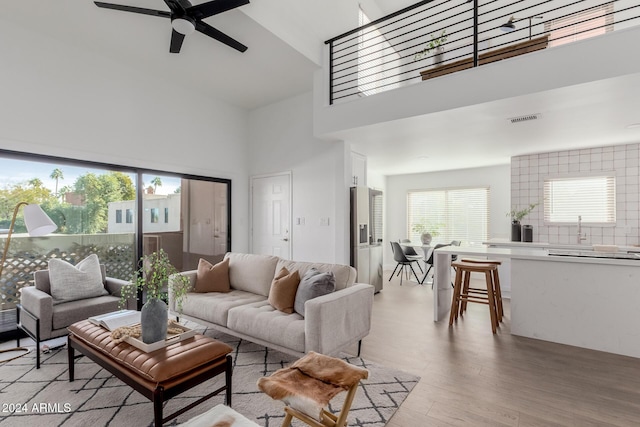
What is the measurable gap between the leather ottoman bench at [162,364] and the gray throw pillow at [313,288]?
0.84 m

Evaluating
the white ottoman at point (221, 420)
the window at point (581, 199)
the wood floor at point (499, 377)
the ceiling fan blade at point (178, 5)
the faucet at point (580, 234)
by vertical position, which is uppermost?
the ceiling fan blade at point (178, 5)

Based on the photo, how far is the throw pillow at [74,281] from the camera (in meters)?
3.17

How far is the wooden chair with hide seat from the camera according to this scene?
4.59 feet

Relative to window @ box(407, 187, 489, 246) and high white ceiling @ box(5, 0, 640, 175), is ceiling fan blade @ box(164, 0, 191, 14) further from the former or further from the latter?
window @ box(407, 187, 489, 246)

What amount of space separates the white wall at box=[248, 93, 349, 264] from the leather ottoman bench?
2.96 m

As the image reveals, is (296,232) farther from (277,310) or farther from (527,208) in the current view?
(527,208)

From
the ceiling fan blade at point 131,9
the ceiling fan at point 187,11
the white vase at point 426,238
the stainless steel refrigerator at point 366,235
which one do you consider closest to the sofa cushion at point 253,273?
the stainless steel refrigerator at point 366,235

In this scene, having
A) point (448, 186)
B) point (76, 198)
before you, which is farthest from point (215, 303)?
point (448, 186)

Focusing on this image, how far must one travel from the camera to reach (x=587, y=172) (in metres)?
5.00

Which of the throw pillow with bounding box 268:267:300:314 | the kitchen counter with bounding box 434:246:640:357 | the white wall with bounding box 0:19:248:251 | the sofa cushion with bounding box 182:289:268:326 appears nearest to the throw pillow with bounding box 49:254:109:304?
the sofa cushion with bounding box 182:289:268:326

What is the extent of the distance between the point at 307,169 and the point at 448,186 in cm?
367

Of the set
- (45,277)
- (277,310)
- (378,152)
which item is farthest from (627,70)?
(45,277)

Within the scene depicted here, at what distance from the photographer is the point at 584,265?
3.09 m

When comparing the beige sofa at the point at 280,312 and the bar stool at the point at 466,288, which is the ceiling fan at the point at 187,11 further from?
the bar stool at the point at 466,288
